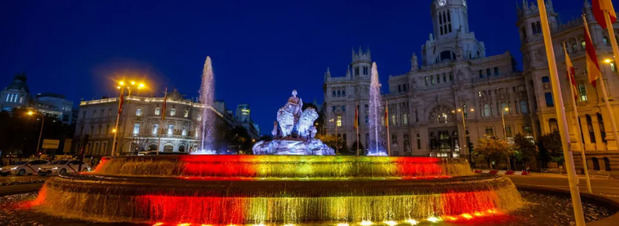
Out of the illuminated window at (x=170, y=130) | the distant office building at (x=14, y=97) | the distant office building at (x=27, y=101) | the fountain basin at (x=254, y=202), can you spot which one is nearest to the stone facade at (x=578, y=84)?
the fountain basin at (x=254, y=202)

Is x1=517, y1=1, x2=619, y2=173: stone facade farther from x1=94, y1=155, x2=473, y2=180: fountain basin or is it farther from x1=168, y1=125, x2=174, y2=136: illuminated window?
x1=168, y1=125, x2=174, y2=136: illuminated window

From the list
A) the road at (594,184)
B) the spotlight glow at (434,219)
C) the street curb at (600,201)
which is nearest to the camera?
the street curb at (600,201)

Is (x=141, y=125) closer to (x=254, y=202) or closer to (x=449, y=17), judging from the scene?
(x=254, y=202)

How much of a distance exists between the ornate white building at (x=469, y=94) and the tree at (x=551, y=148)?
249cm

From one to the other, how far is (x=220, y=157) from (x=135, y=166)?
4117 mm

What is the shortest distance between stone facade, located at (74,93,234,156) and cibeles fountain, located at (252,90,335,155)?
47565 mm

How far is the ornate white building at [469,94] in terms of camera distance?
131ft

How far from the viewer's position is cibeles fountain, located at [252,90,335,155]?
1778cm

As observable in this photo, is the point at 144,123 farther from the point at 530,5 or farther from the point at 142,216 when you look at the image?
the point at 530,5

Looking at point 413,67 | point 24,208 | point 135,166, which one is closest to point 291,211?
point 135,166

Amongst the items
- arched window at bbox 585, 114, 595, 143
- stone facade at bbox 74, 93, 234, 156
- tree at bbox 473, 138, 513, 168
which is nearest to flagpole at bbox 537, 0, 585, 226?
tree at bbox 473, 138, 513, 168

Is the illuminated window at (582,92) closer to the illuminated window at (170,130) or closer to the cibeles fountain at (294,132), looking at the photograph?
the cibeles fountain at (294,132)

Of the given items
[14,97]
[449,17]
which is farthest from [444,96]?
[14,97]

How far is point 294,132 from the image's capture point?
62.1 ft
